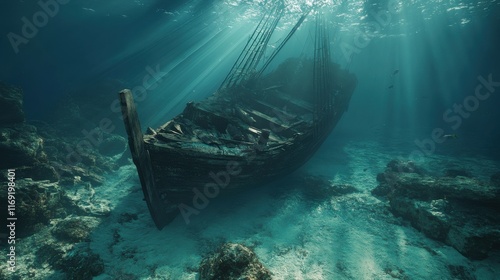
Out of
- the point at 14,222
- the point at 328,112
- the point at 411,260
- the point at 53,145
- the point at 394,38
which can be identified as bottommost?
the point at 411,260

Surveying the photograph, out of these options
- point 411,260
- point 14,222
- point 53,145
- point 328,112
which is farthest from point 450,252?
point 53,145

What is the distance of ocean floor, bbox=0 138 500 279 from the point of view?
609 cm

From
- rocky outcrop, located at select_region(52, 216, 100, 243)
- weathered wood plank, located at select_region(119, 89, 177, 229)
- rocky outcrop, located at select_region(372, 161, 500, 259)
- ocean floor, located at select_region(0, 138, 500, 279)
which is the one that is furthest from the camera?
rocky outcrop, located at select_region(52, 216, 100, 243)

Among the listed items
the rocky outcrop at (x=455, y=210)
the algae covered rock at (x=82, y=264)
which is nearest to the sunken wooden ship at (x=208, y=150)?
Answer: the algae covered rock at (x=82, y=264)

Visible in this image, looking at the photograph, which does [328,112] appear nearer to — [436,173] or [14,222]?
[436,173]

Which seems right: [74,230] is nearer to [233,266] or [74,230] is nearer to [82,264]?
[82,264]

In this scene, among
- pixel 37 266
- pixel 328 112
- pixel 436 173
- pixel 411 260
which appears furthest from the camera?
pixel 436 173

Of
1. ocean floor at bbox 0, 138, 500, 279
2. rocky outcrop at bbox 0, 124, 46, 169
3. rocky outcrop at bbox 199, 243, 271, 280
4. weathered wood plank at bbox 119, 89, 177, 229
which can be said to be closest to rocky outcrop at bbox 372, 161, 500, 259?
ocean floor at bbox 0, 138, 500, 279

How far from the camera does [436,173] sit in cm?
1377

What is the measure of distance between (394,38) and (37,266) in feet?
142

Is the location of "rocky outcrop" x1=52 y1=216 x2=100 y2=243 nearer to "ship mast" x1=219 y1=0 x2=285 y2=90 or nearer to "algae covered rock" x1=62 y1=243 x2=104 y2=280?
"algae covered rock" x1=62 y1=243 x2=104 y2=280

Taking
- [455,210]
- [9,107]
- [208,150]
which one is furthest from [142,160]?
[9,107]

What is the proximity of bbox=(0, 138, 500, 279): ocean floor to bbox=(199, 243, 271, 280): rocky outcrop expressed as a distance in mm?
875

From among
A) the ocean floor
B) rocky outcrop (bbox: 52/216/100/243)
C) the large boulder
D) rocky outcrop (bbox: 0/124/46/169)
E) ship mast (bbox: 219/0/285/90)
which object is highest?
ship mast (bbox: 219/0/285/90)
